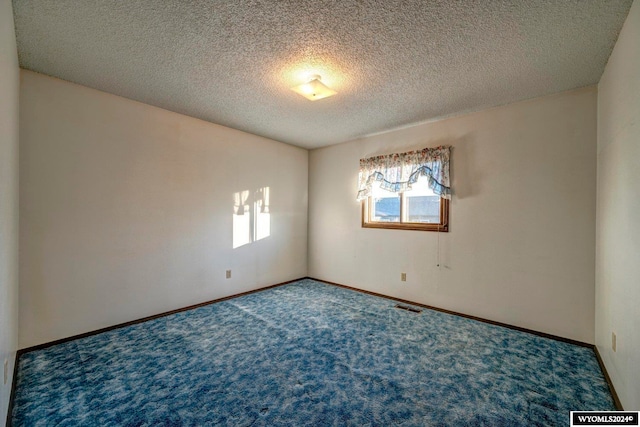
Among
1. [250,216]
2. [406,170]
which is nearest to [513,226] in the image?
[406,170]

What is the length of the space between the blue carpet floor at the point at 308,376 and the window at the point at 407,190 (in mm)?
1396

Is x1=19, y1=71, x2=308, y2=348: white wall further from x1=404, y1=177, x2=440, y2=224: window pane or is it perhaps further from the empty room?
x1=404, y1=177, x2=440, y2=224: window pane

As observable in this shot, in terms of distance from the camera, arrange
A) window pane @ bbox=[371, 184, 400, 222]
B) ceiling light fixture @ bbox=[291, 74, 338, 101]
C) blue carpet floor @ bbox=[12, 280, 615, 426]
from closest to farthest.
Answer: blue carpet floor @ bbox=[12, 280, 615, 426] → ceiling light fixture @ bbox=[291, 74, 338, 101] → window pane @ bbox=[371, 184, 400, 222]

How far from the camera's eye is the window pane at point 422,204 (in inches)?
147

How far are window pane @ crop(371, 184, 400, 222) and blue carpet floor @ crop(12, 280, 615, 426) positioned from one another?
63.3 inches

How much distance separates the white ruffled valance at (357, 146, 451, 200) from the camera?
3.55 m

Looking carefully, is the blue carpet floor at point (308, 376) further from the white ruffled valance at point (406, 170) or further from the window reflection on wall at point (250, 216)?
the white ruffled valance at point (406, 170)

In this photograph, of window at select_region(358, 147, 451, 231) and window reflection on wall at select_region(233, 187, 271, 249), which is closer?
window at select_region(358, 147, 451, 231)

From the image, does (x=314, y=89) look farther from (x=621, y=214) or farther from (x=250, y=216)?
(x=621, y=214)

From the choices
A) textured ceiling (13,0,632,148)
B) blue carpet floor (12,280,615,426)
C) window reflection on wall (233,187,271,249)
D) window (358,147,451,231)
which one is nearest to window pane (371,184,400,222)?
window (358,147,451,231)

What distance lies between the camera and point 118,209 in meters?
3.03

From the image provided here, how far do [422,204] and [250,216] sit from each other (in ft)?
8.64

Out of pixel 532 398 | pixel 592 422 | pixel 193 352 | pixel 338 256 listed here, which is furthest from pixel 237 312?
pixel 592 422

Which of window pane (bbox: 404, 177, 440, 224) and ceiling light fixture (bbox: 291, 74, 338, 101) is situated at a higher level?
ceiling light fixture (bbox: 291, 74, 338, 101)
